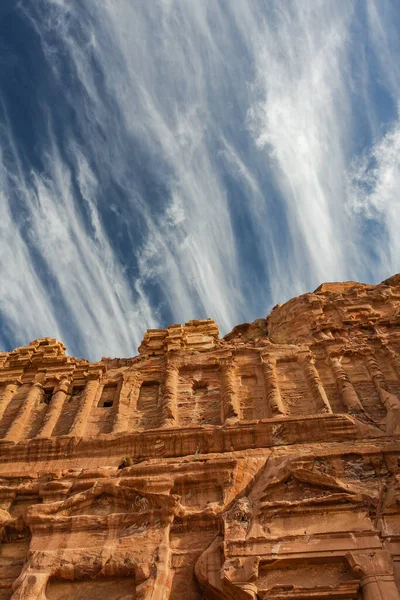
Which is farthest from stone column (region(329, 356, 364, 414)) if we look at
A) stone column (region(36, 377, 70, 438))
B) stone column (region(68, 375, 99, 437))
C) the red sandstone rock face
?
stone column (region(36, 377, 70, 438))

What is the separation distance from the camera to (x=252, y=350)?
16312 millimetres

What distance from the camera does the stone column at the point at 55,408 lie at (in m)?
13.8

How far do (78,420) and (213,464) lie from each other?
14.8 feet

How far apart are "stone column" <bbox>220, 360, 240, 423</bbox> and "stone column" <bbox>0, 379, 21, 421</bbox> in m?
6.46

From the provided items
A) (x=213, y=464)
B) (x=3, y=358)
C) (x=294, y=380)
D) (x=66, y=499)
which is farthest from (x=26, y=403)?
(x=294, y=380)

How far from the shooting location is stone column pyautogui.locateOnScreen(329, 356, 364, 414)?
12875 millimetres

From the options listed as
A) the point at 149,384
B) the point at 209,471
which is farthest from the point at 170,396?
the point at 209,471

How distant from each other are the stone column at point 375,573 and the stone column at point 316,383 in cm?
435

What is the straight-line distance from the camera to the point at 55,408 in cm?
1480

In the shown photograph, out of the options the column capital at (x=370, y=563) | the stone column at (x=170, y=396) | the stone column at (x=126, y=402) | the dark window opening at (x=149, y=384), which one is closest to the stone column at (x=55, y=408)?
the stone column at (x=126, y=402)

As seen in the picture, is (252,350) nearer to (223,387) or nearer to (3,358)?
(223,387)

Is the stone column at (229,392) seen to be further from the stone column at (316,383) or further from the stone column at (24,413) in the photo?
the stone column at (24,413)

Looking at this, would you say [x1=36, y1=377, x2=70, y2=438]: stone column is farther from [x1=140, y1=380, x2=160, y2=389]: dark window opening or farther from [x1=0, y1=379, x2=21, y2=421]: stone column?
[x1=140, y1=380, x2=160, y2=389]: dark window opening

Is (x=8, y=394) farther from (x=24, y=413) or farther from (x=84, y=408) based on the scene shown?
(x=84, y=408)
